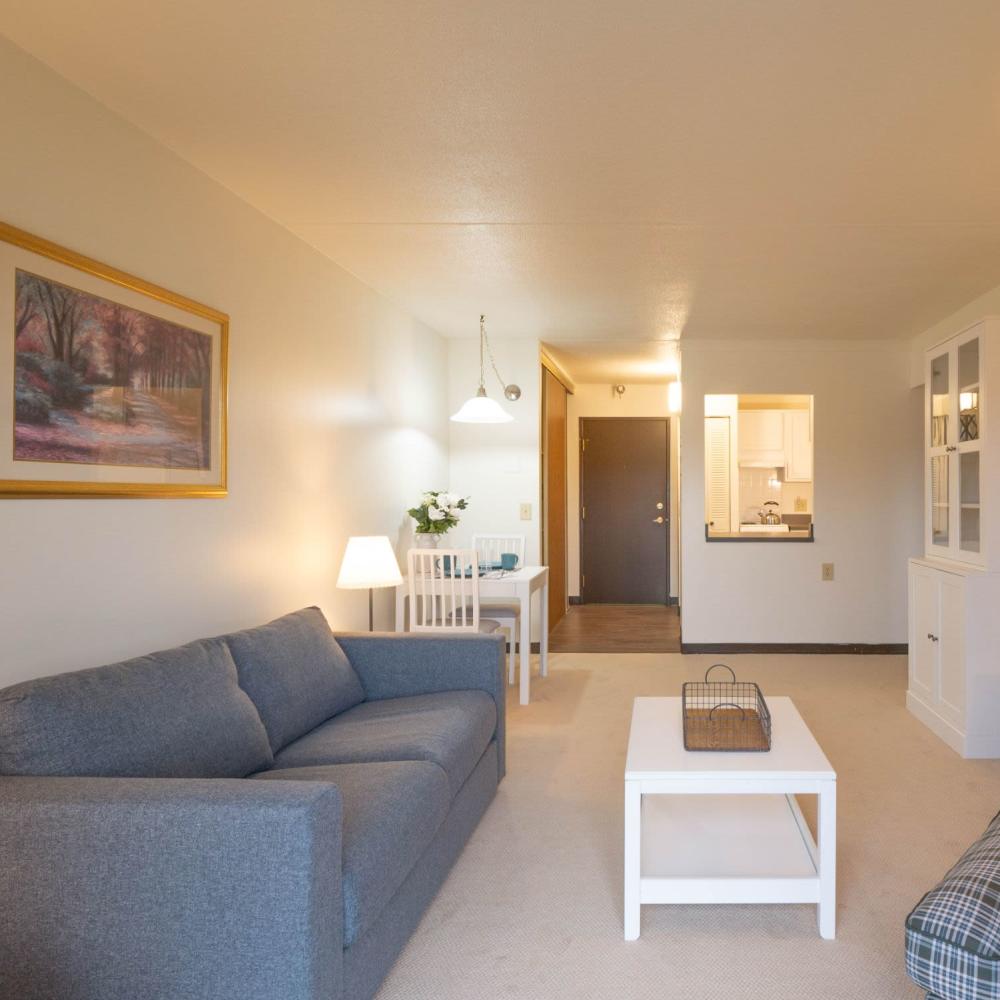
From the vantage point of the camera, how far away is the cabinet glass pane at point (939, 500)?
14.4 ft

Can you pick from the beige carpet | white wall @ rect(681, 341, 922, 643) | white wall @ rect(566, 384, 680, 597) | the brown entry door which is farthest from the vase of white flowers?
the brown entry door

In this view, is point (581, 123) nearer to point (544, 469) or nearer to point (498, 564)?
point (498, 564)

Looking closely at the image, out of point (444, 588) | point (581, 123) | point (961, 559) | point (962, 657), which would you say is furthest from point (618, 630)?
point (581, 123)

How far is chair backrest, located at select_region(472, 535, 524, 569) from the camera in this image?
5.99 m

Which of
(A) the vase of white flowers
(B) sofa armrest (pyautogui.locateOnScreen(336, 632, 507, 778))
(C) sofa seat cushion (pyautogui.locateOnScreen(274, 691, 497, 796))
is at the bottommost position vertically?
(C) sofa seat cushion (pyautogui.locateOnScreen(274, 691, 497, 796))

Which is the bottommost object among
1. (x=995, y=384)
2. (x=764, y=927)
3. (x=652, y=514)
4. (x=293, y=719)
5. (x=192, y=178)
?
(x=764, y=927)

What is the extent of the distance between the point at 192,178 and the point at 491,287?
2023 millimetres

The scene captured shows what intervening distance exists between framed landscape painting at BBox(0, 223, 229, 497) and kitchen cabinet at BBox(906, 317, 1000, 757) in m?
3.36

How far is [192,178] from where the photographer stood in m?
2.97

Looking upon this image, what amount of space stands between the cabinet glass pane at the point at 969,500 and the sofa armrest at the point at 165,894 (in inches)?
142

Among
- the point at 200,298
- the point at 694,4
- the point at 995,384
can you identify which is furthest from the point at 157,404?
the point at 995,384

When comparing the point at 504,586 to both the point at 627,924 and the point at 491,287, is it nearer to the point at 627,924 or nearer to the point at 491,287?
the point at 491,287

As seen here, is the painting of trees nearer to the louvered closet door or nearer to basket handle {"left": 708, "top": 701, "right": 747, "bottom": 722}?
basket handle {"left": 708, "top": 701, "right": 747, "bottom": 722}

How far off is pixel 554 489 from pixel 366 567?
3.63 meters
